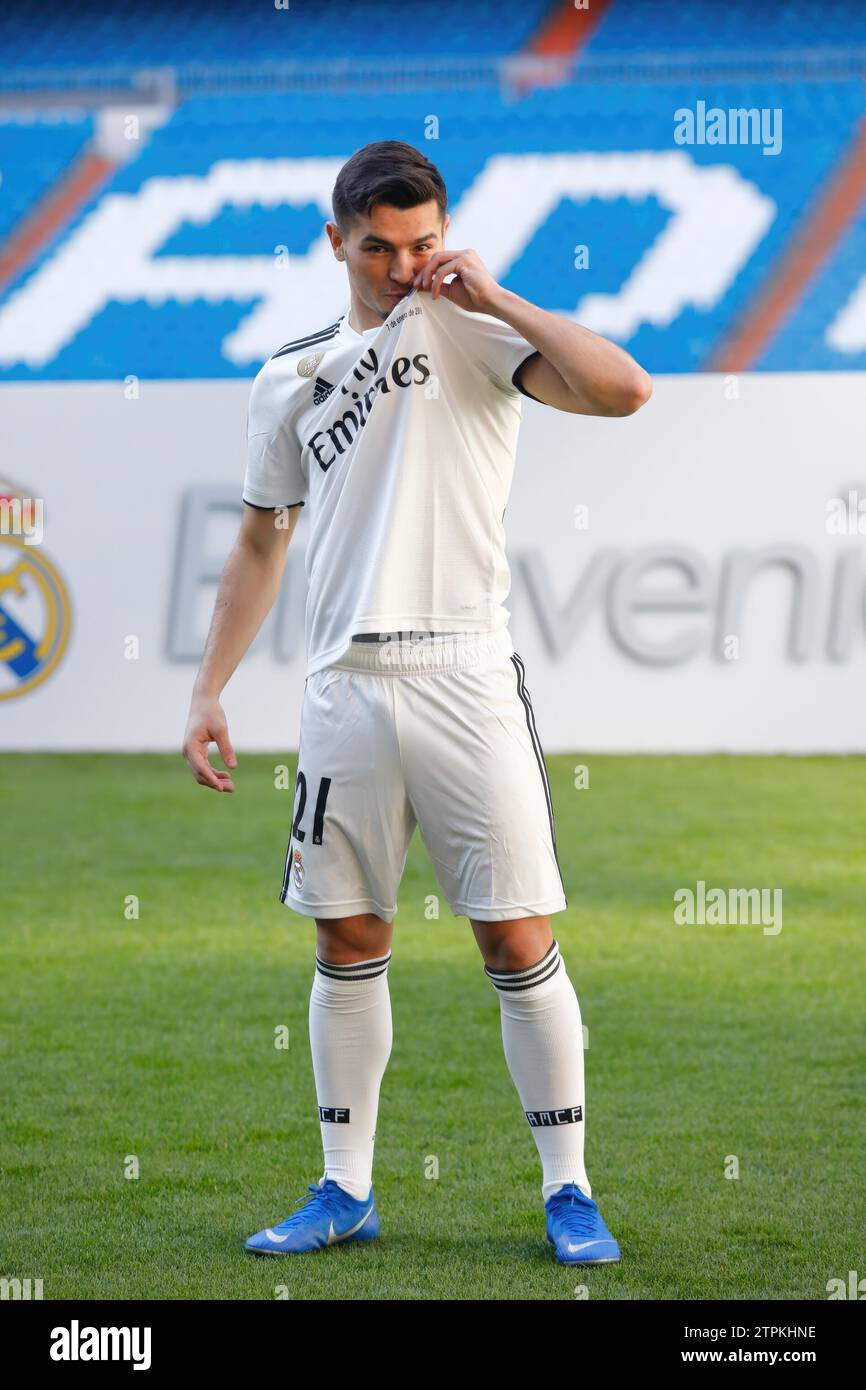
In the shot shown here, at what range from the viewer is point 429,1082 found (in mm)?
3184

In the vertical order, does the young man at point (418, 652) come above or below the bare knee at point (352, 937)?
above

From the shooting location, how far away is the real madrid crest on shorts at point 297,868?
2.19 m

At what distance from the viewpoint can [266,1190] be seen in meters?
2.55

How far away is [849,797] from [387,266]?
545cm

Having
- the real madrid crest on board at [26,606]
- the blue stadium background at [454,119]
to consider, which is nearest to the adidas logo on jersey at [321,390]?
the real madrid crest on board at [26,606]

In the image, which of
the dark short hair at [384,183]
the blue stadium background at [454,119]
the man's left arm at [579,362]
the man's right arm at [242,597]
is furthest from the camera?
the blue stadium background at [454,119]

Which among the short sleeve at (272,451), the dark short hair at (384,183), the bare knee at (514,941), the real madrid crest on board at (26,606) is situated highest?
the real madrid crest on board at (26,606)

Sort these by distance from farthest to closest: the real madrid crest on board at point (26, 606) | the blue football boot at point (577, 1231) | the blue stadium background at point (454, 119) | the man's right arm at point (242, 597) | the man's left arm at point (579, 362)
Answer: the blue stadium background at point (454, 119) < the real madrid crest on board at point (26, 606) < the man's right arm at point (242, 597) < the blue football boot at point (577, 1231) < the man's left arm at point (579, 362)

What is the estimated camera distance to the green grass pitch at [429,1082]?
Answer: 2.21 metres

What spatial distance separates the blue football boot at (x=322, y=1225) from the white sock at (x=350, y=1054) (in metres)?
0.02

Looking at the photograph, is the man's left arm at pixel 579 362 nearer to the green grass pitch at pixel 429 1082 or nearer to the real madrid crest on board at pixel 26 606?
the green grass pitch at pixel 429 1082

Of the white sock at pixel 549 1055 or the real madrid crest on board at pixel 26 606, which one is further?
the real madrid crest on board at pixel 26 606

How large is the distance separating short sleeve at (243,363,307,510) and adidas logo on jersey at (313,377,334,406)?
50 millimetres
